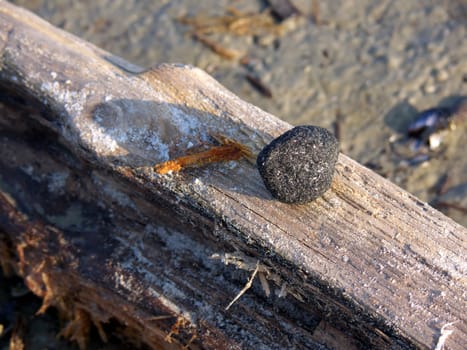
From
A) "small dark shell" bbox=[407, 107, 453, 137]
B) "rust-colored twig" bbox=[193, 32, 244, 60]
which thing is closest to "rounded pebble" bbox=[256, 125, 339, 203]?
"small dark shell" bbox=[407, 107, 453, 137]

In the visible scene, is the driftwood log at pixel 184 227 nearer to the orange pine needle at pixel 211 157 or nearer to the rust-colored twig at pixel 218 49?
the orange pine needle at pixel 211 157

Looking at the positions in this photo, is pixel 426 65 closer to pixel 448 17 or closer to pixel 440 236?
pixel 448 17

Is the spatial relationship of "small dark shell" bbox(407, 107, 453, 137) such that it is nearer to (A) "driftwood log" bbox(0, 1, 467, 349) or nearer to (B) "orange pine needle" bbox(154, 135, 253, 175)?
(A) "driftwood log" bbox(0, 1, 467, 349)

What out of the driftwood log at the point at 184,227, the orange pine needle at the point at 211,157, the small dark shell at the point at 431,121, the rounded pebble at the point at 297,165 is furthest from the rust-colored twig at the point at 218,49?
the rounded pebble at the point at 297,165

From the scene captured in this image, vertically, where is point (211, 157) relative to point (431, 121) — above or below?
below

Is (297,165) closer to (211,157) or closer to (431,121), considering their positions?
(211,157)

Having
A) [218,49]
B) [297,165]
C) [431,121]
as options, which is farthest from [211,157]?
[218,49]
